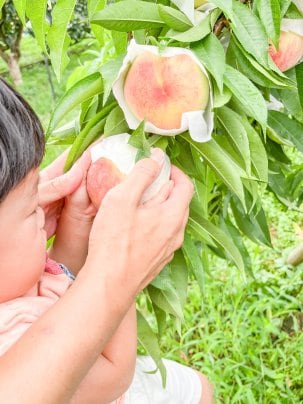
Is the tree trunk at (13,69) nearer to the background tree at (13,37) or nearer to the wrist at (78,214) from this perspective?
the background tree at (13,37)

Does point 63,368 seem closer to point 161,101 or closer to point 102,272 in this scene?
point 102,272

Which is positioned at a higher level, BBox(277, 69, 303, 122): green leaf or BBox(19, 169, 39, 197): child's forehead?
BBox(19, 169, 39, 197): child's forehead

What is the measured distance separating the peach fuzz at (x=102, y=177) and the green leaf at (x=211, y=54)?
0.19m

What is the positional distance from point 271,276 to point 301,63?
1529mm

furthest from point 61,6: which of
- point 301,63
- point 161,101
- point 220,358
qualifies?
point 220,358

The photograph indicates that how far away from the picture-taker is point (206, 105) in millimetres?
810

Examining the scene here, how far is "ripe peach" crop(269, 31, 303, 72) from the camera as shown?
2.87 feet

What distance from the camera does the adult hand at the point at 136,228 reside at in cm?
84

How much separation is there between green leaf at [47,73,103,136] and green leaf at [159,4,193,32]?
0.12 meters

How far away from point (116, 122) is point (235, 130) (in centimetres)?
16

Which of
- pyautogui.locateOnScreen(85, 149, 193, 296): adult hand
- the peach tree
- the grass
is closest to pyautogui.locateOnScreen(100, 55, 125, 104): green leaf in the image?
the peach tree

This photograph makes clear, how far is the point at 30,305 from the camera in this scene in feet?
2.96

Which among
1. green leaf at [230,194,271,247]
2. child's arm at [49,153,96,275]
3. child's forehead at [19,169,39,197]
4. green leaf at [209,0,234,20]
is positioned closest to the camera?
green leaf at [209,0,234,20]

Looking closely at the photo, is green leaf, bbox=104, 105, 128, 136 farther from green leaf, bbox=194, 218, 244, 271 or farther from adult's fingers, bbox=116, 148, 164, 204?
green leaf, bbox=194, 218, 244, 271
